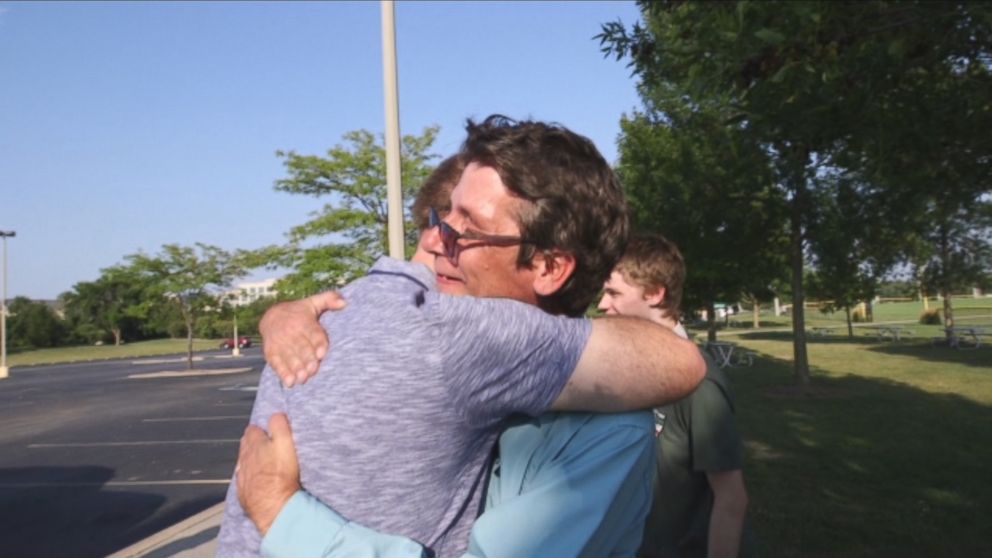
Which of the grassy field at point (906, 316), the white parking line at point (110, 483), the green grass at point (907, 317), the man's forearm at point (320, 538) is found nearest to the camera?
the man's forearm at point (320, 538)

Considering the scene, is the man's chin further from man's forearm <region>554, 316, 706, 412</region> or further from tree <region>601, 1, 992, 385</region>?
tree <region>601, 1, 992, 385</region>

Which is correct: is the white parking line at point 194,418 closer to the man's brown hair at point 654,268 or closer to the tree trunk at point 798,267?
A: the tree trunk at point 798,267

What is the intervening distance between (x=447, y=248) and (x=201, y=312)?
122ft

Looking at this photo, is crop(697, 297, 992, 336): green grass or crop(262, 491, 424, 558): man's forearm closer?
crop(262, 491, 424, 558): man's forearm

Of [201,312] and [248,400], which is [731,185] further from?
[201,312]

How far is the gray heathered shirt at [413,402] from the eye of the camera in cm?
123

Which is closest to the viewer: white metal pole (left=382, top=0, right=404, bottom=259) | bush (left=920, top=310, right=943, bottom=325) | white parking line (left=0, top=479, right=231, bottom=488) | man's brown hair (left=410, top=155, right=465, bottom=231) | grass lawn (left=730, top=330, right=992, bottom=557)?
man's brown hair (left=410, top=155, right=465, bottom=231)

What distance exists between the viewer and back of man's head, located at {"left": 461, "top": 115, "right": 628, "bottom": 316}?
5.24 ft

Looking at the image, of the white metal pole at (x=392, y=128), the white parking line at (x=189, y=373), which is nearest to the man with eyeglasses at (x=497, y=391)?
the white metal pole at (x=392, y=128)

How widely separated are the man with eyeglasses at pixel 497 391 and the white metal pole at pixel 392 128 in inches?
211

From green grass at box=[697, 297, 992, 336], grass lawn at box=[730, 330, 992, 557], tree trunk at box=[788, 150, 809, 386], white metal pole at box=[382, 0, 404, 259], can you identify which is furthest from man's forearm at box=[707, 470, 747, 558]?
green grass at box=[697, 297, 992, 336]

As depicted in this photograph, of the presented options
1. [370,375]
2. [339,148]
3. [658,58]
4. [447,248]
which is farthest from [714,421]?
[339,148]

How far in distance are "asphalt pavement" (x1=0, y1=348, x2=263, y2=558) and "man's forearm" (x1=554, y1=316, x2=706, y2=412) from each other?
20.4 ft

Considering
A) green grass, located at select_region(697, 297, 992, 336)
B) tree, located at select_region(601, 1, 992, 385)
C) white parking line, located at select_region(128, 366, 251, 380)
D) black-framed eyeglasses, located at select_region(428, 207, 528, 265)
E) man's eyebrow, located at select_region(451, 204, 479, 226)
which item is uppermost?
tree, located at select_region(601, 1, 992, 385)
